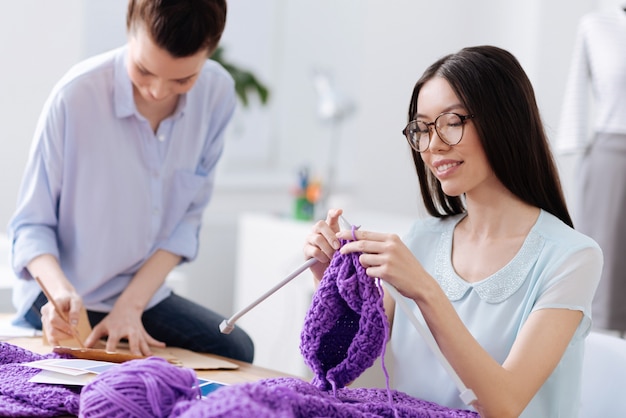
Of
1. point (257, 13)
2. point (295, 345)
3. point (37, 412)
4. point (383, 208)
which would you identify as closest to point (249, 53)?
point (257, 13)

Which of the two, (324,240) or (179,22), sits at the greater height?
(179,22)

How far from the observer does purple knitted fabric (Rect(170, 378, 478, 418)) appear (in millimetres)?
921

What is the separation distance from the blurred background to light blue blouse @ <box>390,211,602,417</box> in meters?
2.07

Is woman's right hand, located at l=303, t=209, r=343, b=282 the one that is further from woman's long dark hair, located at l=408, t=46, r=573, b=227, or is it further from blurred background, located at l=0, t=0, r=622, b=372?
blurred background, located at l=0, t=0, r=622, b=372

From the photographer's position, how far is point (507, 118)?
1.37 metres

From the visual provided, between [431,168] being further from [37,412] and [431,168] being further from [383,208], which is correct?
[383,208]

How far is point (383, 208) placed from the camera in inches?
168

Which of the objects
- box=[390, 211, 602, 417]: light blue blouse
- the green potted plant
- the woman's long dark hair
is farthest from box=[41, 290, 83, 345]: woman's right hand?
the green potted plant

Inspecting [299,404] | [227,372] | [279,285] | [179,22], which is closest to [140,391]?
[299,404]

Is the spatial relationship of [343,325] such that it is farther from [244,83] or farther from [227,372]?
[244,83]

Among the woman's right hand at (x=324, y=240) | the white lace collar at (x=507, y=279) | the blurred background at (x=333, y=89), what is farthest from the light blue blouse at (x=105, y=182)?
the blurred background at (x=333, y=89)

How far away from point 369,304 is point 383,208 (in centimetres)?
304

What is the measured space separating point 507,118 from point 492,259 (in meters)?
0.23

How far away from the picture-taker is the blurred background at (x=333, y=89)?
12.5 ft
